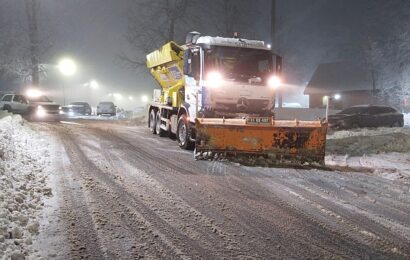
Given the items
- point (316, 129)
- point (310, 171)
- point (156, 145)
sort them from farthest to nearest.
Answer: point (156, 145), point (316, 129), point (310, 171)

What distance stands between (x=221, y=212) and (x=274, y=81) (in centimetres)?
682

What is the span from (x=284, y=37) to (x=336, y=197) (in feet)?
165

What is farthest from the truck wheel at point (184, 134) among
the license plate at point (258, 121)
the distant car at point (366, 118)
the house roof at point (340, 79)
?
the house roof at point (340, 79)

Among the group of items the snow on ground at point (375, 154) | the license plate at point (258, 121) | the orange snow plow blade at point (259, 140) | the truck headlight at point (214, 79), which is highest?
the truck headlight at point (214, 79)

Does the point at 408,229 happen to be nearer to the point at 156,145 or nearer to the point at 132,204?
the point at 132,204

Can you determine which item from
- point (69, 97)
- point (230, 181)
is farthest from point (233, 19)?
point (69, 97)

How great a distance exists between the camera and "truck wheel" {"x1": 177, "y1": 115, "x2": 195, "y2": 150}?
1195cm

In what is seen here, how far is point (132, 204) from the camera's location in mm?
6188

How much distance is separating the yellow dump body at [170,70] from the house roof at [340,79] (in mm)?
36726

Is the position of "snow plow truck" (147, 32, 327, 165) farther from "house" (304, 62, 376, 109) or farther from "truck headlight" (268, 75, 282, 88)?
"house" (304, 62, 376, 109)

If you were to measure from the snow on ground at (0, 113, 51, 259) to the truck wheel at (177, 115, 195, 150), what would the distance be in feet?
13.0

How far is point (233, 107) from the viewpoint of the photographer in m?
11.3

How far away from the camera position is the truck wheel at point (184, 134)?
39.2 ft

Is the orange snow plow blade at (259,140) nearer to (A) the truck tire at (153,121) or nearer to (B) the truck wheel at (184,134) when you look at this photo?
(B) the truck wheel at (184,134)
